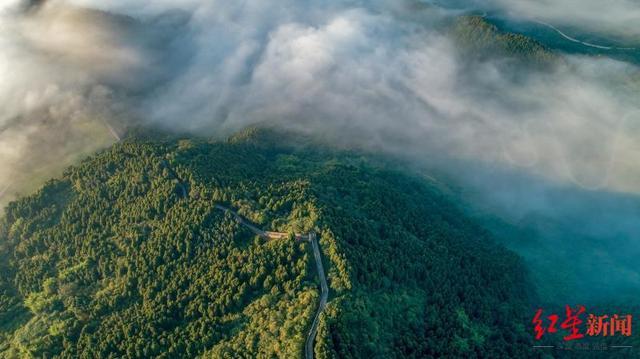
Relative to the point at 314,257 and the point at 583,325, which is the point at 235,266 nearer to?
the point at 314,257

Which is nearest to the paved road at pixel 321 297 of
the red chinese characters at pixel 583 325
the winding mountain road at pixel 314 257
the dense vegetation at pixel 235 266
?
the winding mountain road at pixel 314 257

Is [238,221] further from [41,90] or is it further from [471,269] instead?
[41,90]

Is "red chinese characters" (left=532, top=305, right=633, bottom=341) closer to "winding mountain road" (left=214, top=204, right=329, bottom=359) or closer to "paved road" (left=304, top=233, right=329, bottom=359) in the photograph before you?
"paved road" (left=304, top=233, right=329, bottom=359)

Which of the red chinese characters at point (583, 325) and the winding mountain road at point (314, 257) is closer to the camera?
the winding mountain road at point (314, 257)

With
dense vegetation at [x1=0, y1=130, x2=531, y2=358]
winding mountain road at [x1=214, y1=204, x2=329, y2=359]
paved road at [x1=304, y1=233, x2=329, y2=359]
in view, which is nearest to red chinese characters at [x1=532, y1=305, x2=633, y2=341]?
dense vegetation at [x1=0, y1=130, x2=531, y2=358]

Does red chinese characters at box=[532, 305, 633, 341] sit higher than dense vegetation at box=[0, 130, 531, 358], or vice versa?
dense vegetation at box=[0, 130, 531, 358]

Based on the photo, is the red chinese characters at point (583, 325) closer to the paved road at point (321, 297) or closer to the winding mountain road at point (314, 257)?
the paved road at point (321, 297)
